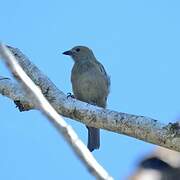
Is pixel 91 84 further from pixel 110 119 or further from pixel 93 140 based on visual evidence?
pixel 110 119

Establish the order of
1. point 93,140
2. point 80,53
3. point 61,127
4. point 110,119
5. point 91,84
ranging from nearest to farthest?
point 61,127, point 110,119, point 93,140, point 91,84, point 80,53

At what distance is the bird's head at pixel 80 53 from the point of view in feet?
28.8

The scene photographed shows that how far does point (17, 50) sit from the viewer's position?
5266 mm

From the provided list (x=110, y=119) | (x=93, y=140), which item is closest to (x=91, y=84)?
(x=93, y=140)

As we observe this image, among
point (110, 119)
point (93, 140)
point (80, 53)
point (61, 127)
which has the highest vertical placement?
point (80, 53)

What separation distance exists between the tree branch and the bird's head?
3.71m

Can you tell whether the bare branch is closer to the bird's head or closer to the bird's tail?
the bird's tail

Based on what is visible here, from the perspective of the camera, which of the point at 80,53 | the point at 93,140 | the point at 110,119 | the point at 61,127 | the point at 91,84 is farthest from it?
the point at 80,53

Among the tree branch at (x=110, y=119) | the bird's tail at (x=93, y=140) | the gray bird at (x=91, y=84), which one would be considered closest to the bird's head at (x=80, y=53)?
the gray bird at (x=91, y=84)

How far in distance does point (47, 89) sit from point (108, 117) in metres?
0.92

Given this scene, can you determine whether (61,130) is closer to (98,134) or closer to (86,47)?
(98,134)

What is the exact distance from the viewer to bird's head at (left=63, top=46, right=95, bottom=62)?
8.78 m

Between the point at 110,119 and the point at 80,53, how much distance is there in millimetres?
5166

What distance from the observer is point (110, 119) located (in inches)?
156
